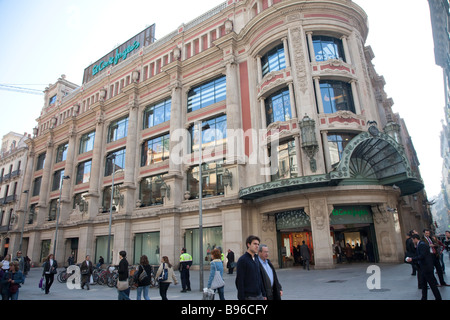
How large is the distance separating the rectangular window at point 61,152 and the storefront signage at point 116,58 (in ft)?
36.4

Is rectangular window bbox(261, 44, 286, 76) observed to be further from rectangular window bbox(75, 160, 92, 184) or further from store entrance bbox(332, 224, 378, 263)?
rectangular window bbox(75, 160, 92, 184)

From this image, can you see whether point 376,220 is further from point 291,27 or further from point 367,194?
point 291,27

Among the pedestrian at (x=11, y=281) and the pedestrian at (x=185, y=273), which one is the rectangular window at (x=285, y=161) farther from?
the pedestrian at (x=11, y=281)

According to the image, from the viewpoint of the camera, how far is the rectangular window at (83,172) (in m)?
35.3

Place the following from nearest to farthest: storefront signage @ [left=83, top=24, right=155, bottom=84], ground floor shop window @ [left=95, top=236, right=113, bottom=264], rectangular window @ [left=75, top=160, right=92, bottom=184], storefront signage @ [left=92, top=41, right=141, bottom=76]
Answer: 1. ground floor shop window @ [left=95, top=236, right=113, bottom=264]
2. rectangular window @ [left=75, top=160, right=92, bottom=184]
3. storefront signage @ [left=83, top=24, right=155, bottom=84]
4. storefront signage @ [left=92, top=41, right=141, bottom=76]

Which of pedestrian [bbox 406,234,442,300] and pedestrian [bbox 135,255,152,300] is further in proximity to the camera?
pedestrian [bbox 135,255,152,300]

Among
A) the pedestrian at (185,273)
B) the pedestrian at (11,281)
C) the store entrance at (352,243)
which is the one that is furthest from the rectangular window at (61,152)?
the store entrance at (352,243)

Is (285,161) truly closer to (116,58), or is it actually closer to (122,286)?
(122,286)

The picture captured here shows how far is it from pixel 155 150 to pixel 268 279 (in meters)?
25.9

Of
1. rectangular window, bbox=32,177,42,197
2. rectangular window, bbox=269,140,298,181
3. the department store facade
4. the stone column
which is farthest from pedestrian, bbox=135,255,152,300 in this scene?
rectangular window, bbox=32,177,42,197

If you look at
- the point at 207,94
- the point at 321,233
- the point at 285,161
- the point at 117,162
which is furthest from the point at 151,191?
the point at 321,233

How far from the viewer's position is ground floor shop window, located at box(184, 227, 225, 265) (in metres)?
23.4

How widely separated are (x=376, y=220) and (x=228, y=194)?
416 inches

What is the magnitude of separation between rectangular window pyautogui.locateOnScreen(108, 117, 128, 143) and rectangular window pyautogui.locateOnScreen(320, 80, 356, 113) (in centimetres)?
2202
